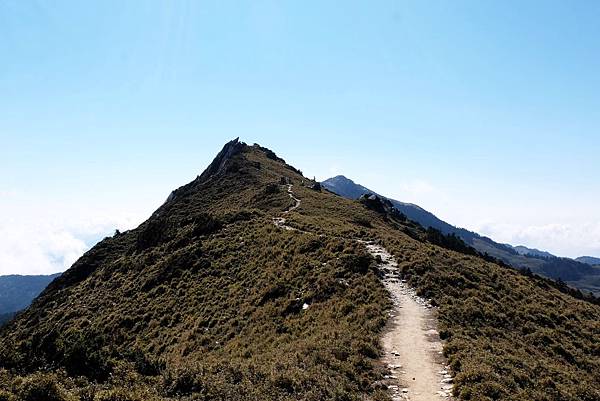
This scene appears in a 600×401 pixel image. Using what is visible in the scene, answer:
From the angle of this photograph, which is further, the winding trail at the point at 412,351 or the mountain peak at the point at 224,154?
the mountain peak at the point at 224,154

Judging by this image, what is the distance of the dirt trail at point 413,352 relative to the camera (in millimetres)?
16953

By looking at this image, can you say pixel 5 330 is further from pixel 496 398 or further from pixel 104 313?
pixel 496 398

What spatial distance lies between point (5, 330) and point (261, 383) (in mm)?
65148

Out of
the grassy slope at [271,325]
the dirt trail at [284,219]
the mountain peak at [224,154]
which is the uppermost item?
the mountain peak at [224,154]

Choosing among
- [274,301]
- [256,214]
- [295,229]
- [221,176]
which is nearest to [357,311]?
[274,301]

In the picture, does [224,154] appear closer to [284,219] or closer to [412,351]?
[284,219]

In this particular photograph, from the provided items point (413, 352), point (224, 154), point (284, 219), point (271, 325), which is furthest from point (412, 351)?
point (224, 154)

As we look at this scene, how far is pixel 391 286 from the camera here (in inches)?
1286

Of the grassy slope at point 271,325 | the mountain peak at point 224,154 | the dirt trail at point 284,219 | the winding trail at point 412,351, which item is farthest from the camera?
the mountain peak at point 224,154

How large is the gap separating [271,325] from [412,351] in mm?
11142

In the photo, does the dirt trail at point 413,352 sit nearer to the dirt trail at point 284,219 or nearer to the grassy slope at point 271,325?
the grassy slope at point 271,325

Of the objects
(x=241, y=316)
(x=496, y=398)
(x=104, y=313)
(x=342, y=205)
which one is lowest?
(x=104, y=313)

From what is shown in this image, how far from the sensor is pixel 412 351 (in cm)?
2100

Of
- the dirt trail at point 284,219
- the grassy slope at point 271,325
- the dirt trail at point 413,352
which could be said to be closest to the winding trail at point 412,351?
the dirt trail at point 413,352
